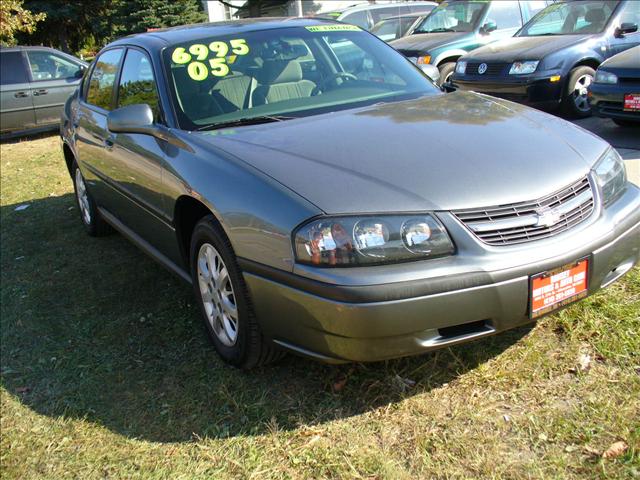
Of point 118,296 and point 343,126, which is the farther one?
point 118,296

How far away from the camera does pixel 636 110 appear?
6.00m

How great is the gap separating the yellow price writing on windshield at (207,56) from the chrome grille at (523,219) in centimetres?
182

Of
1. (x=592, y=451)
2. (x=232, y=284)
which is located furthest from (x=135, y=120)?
(x=592, y=451)

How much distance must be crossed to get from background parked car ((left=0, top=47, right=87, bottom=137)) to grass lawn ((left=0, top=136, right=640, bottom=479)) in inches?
330

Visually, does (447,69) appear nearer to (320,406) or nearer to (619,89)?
(619,89)

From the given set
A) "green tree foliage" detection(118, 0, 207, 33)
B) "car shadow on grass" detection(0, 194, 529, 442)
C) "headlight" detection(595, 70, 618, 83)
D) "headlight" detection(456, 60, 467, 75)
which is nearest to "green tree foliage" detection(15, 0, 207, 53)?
"green tree foliage" detection(118, 0, 207, 33)

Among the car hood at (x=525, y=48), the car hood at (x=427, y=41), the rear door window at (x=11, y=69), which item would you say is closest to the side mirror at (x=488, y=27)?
the car hood at (x=427, y=41)

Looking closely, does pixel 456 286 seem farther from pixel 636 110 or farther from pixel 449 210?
pixel 636 110

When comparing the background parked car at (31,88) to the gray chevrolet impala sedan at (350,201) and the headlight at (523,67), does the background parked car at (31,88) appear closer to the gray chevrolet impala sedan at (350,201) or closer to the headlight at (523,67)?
the headlight at (523,67)

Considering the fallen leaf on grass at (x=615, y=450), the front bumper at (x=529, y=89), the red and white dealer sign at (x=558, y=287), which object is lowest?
the fallen leaf on grass at (x=615, y=450)

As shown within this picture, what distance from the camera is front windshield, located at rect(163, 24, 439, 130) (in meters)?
3.49

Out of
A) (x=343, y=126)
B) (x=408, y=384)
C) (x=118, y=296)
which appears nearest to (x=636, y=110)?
(x=343, y=126)

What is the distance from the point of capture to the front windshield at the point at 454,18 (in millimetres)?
10328

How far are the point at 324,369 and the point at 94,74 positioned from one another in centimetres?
341
